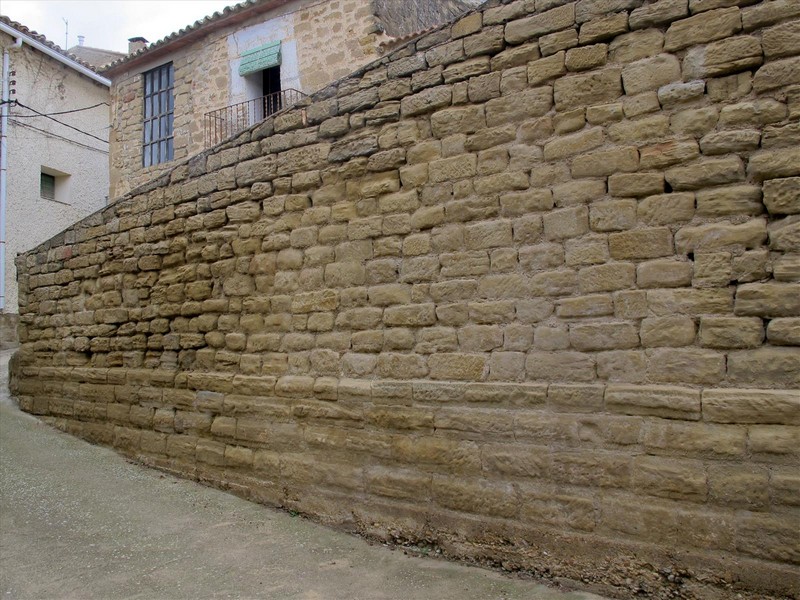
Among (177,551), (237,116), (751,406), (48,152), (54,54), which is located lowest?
(177,551)

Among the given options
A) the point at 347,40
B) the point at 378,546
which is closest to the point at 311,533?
the point at 378,546

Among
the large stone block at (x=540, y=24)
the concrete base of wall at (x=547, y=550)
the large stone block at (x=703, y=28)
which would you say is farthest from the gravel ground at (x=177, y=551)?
the large stone block at (x=540, y=24)

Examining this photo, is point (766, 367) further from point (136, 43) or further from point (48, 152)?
point (48, 152)

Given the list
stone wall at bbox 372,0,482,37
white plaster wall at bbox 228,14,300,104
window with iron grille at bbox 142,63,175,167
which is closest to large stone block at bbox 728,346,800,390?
stone wall at bbox 372,0,482,37

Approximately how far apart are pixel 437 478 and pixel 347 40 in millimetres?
8051

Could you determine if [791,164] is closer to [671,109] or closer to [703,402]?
[671,109]

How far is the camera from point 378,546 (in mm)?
3920

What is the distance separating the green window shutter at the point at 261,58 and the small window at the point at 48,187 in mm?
6221

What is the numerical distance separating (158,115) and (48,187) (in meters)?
3.93

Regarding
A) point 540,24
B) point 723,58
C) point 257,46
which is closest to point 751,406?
point 723,58

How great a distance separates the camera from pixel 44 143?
13.8m

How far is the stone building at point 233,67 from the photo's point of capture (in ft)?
32.9

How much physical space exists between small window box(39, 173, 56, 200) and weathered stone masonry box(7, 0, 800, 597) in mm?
10922

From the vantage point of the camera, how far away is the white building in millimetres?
12805
